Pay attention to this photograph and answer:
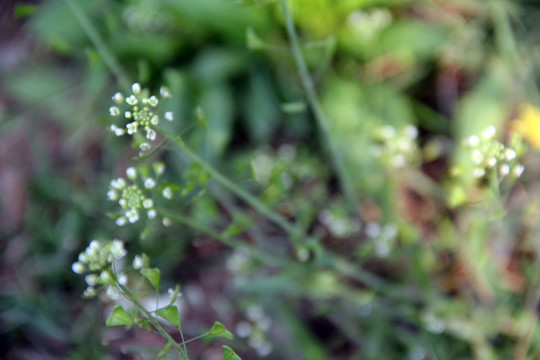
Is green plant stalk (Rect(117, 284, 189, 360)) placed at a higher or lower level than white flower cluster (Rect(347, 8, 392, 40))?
higher

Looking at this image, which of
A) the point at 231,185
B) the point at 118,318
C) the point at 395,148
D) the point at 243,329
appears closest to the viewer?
the point at 118,318

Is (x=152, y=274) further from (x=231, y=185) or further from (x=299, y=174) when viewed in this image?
(x=299, y=174)

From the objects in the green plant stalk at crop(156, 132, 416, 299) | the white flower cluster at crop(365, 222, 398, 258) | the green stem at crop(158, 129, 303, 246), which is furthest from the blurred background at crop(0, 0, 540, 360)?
the green stem at crop(158, 129, 303, 246)

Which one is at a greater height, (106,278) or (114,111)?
(114,111)

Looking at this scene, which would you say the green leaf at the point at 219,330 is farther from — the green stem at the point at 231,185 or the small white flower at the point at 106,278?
the green stem at the point at 231,185

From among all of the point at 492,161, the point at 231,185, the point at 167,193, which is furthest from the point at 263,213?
the point at 492,161

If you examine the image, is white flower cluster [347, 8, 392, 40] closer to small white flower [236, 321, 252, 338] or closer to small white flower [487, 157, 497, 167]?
small white flower [487, 157, 497, 167]

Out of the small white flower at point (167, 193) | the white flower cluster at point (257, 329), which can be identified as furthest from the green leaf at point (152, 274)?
the white flower cluster at point (257, 329)
